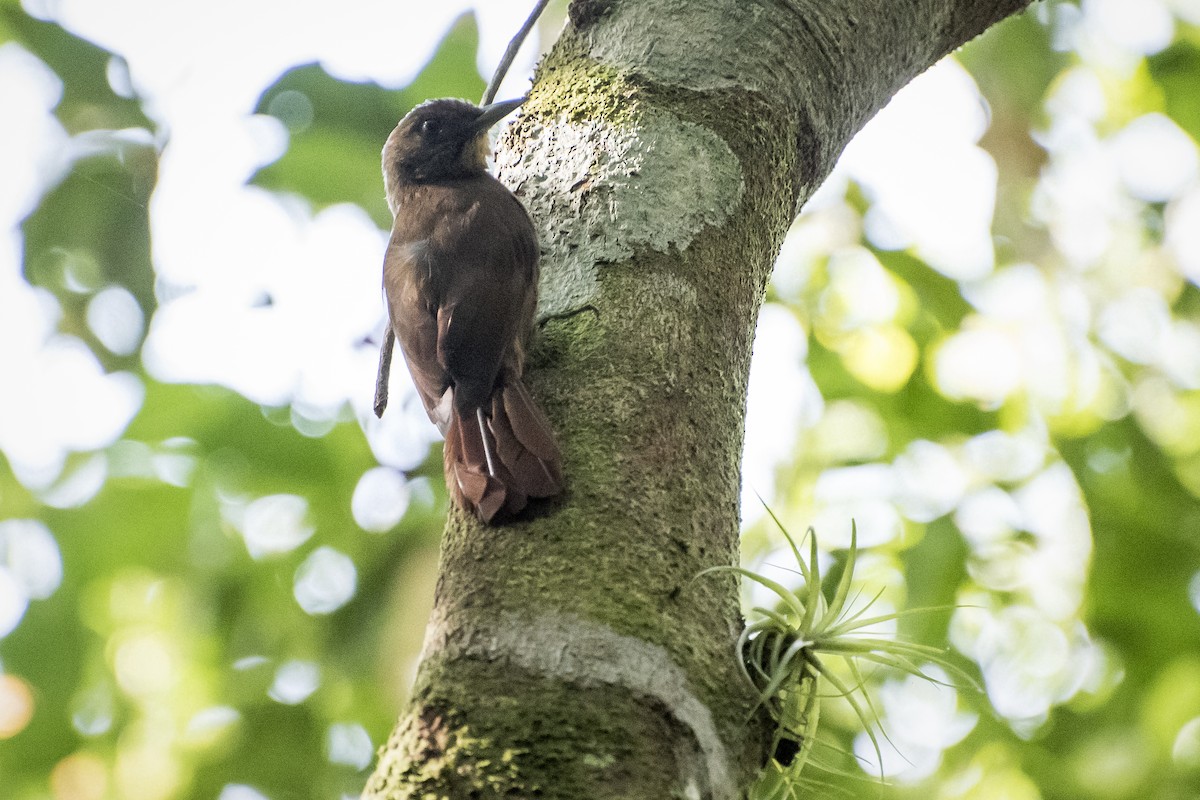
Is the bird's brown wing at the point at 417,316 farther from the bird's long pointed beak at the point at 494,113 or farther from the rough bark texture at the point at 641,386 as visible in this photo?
the bird's long pointed beak at the point at 494,113

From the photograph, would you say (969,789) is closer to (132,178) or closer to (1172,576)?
(1172,576)

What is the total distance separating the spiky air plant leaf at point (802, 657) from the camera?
1553 millimetres

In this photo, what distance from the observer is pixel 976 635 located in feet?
15.1

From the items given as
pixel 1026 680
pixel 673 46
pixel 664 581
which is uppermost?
pixel 673 46

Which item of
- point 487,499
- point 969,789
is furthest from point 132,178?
point 969,789

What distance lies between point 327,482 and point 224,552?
41 cm

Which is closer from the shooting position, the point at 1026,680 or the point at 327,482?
the point at 327,482

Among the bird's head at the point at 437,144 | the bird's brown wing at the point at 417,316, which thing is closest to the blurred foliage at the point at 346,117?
the bird's head at the point at 437,144

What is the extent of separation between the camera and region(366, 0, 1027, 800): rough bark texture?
53.0 inches

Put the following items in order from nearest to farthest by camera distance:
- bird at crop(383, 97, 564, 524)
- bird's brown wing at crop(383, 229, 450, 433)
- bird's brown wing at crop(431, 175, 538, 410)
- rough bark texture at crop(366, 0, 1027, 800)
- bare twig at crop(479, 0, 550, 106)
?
rough bark texture at crop(366, 0, 1027, 800)
bird at crop(383, 97, 564, 524)
bird's brown wing at crop(431, 175, 538, 410)
bird's brown wing at crop(383, 229, 450, 433)
bare twig at crop(479, 0, 550, 106)

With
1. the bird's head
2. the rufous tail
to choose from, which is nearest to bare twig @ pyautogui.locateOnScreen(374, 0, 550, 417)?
the bird's head

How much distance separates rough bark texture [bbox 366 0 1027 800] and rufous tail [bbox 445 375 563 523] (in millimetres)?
33

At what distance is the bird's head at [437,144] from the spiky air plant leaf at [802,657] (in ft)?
7.23

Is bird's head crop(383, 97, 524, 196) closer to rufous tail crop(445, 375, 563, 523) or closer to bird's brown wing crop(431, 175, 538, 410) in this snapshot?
bird's brown wing crop(431, 175, 538, 410)
